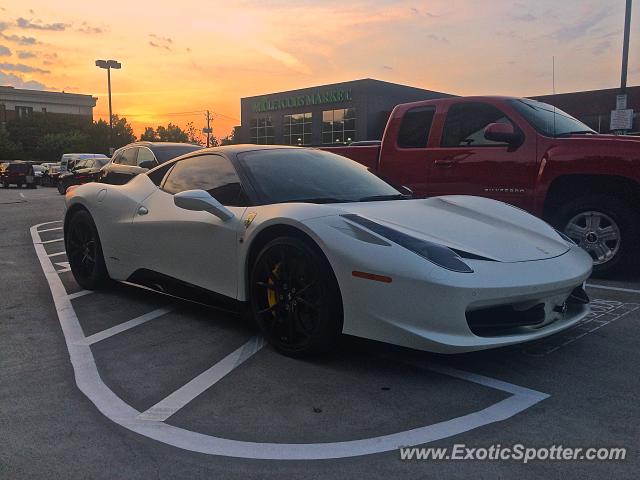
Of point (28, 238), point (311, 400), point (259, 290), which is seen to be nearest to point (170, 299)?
point (259, 290)

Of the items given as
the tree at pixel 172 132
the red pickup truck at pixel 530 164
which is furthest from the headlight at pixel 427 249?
the tree at pixel 172 132

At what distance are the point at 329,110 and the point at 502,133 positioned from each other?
46.1 meters

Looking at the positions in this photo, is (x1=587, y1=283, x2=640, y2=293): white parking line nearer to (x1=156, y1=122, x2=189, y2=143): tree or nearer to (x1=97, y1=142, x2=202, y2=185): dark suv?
(x1=97, y1=142, x2=202, y2=185): dark suv

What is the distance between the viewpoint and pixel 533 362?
341 centimetres

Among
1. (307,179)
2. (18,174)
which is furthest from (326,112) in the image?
(307,179)

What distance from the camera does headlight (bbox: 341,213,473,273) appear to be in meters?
3.04

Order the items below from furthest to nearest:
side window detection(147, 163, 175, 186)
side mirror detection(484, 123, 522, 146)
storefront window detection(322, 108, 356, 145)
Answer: storefront window detection(322, 108, 356, 145) → side mirror detection(484, 123, 522, 146) → side window detection(147, 163, 175, 186)

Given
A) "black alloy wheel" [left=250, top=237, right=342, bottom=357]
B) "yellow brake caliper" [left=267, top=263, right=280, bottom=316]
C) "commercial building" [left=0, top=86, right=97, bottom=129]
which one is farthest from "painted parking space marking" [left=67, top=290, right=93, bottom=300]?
"commercial building" [left=0, top=86, right=97, bottom=129]

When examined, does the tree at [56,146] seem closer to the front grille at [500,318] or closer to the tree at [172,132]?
the tree at [172,132]

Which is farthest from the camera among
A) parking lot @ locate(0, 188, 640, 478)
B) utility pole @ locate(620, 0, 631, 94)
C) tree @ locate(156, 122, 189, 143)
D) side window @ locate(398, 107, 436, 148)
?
tree @ locate(156, 122, 189, 143)

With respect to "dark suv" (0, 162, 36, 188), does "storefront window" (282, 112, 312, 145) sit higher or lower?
higher

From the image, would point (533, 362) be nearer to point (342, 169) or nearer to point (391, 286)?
point (391, 286)

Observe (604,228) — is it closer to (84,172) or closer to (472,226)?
(472,226)

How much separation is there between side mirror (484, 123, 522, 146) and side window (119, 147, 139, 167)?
8345 mm
